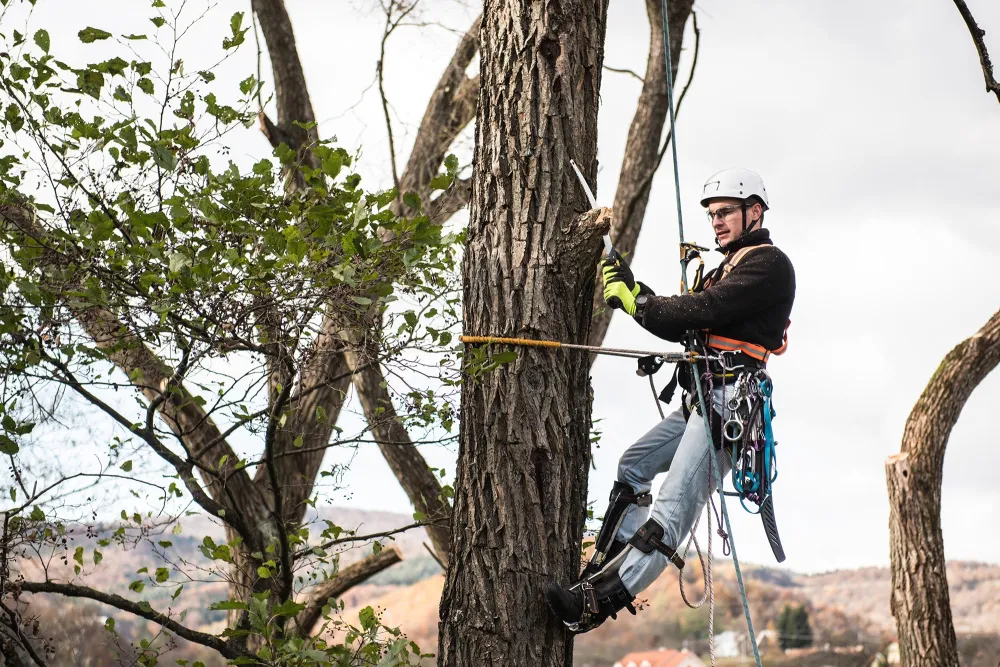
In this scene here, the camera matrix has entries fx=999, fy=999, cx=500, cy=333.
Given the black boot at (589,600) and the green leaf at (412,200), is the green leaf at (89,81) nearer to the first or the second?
the green leaf at (412,200)

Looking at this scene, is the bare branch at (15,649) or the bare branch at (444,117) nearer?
the bare branch at (15,649)

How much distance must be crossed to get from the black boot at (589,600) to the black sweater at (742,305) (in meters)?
0.95

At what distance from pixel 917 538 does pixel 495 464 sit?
4.09m

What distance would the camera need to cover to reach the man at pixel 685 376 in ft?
11.9

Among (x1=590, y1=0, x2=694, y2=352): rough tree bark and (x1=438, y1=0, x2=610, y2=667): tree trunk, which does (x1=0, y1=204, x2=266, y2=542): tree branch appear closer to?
(x1=438, y1=0, x2=610, y2=667): tree trunk

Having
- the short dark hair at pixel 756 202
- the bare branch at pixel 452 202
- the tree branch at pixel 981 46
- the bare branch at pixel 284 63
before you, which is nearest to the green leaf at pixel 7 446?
the bare branch at pixel 452 202

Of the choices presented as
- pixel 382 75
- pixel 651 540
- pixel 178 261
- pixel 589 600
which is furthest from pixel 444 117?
pixel 589 600

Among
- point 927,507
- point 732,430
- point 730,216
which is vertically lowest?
point 732,430

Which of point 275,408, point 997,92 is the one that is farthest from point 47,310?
point 997,92

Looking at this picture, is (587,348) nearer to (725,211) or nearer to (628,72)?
(725,211)

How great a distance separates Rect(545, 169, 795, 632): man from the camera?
3623 mm

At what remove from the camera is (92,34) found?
3.66m

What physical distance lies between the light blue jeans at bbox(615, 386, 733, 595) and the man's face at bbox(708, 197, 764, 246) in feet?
2.22

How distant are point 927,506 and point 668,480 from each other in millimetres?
3631
